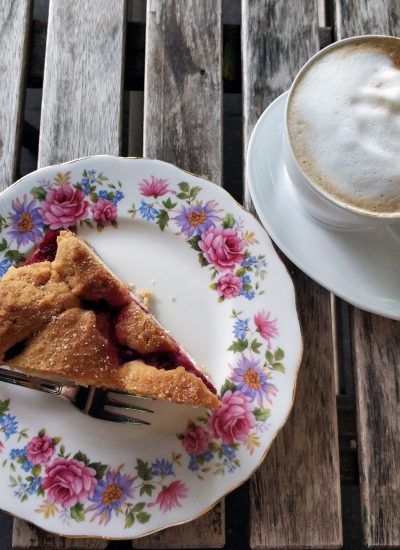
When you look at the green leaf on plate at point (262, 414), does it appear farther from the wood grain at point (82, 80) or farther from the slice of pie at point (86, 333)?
the wood grain at point (82, 80)

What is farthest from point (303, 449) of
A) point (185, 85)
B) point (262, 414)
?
point (185, 85)

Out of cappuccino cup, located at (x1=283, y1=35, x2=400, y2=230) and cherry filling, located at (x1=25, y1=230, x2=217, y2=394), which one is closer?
cappuccino cup, located at (x1=283, y1=35, x2=400, y2=230)

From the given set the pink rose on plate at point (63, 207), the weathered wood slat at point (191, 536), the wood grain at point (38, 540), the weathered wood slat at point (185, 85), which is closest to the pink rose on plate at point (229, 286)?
the weathered wood slat at point (185, 85)

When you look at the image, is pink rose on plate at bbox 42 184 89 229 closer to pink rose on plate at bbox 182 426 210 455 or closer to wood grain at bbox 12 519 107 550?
pink rose on plate at bbox 182 426 210 455

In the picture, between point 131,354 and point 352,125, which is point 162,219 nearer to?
point 131,354

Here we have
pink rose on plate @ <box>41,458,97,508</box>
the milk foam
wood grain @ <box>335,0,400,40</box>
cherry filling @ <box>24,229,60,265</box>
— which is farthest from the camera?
wood grain @ <box>335,0,400,40</box>

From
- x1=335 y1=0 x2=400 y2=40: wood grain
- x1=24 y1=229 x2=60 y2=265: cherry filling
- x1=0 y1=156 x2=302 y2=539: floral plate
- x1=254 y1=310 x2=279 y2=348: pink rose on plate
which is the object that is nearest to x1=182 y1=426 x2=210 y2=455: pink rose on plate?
x1=0 y1=156 x2=302 y2=539: floral plate
